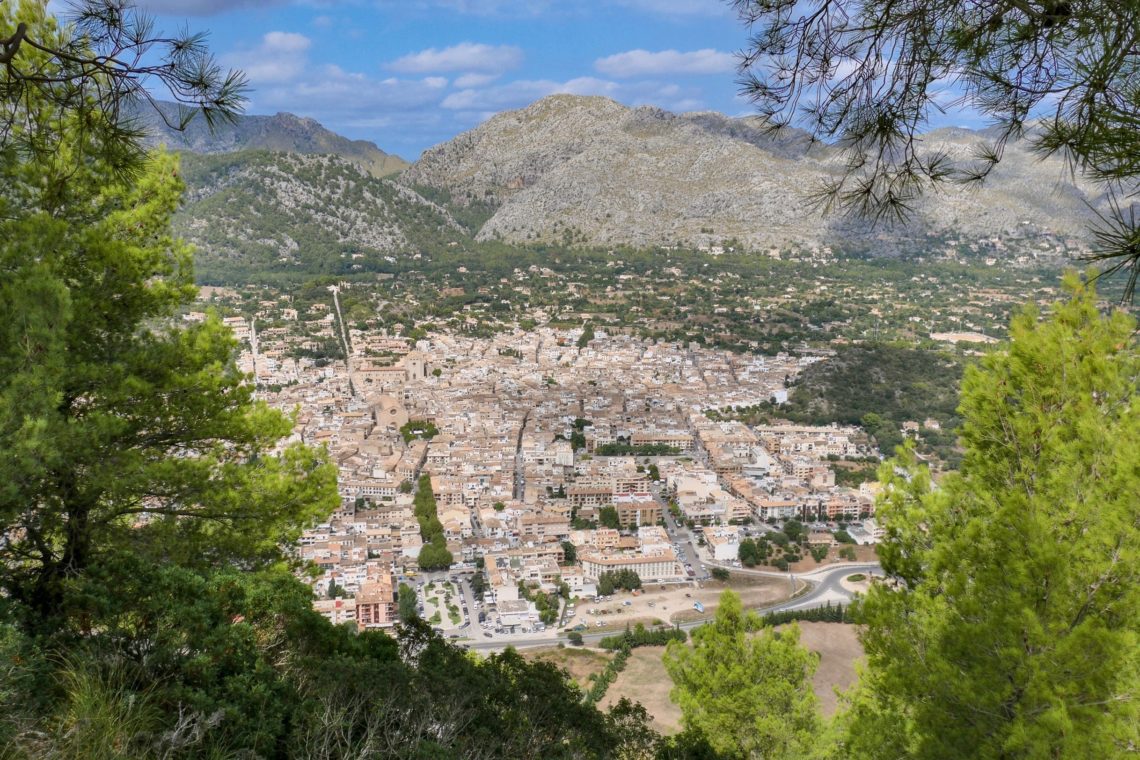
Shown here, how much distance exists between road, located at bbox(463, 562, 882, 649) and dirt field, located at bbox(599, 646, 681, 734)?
46.4 inches

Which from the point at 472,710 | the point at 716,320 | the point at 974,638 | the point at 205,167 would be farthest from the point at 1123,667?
the point at 205,167

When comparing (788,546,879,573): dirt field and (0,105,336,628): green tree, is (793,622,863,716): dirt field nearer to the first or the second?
(788,546,879,573): dirt field

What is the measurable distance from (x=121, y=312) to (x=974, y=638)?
3631 mm

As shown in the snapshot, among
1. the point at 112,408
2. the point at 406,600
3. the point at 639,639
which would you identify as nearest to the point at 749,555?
the point at 639,639

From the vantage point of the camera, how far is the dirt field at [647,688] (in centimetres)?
1064

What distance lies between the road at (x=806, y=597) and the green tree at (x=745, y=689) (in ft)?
25.4

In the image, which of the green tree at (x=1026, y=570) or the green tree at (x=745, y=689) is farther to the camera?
the green tree at (x=745, y=689)

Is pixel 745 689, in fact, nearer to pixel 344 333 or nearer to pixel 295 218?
pixel 344 333

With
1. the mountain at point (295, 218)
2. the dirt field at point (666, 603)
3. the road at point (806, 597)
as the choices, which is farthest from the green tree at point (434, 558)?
the mountain at point (295, 218)

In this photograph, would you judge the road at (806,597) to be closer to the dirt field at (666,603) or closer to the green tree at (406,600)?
the dirt field at (666,603)

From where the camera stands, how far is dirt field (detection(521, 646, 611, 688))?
39.4 feet

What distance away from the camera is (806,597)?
15766 millimetres

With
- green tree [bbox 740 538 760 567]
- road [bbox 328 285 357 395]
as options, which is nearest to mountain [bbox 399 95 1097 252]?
road [bbox 328 285 357 395]

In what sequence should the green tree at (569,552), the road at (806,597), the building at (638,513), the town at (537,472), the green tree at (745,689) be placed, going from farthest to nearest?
the building at (638,513)
the green tree at (569,552)
the town at (537,472)
the road at (806,597)
the green tree at (745,689)
